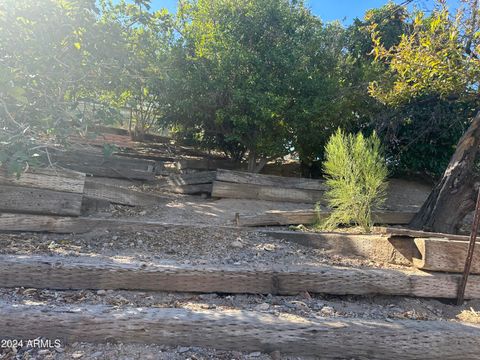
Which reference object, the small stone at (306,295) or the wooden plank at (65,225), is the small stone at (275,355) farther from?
the wooden plank at (65,225)

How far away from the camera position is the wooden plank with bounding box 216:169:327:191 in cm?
743

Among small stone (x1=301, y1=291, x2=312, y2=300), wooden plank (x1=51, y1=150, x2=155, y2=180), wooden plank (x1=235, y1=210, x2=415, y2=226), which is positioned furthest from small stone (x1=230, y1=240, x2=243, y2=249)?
wooden plank (x1=51, y1=150, x2=155, y2=180)

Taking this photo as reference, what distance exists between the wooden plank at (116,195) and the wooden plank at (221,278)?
215cm

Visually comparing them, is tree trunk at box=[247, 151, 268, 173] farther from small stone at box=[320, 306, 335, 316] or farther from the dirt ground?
small stone at box=[320, 306, 335, 316]

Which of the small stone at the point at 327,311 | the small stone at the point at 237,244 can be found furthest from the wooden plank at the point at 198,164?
the small stone at the point at 327,311

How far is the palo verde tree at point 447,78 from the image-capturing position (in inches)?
186

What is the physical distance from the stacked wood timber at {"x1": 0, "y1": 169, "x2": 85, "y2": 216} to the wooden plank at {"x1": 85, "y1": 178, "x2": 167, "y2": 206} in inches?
38.0

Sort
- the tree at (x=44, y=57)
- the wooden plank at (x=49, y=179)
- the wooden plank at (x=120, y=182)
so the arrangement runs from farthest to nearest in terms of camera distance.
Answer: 1. the wooden plank at (x=120, y=182)
2. the tree at (x=44, y=57)
3. the wooden plank at (x=49, y=179)

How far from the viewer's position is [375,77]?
8.57 metres

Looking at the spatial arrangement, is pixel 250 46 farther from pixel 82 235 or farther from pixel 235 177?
pixel 82 235

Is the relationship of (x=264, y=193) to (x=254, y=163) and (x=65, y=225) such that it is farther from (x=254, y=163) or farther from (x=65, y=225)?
(x=65, y=225)

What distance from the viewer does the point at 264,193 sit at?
25.0 feet

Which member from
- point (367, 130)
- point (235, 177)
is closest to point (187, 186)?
point (235, 177)

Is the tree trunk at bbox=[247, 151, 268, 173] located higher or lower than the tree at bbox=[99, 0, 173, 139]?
lower
